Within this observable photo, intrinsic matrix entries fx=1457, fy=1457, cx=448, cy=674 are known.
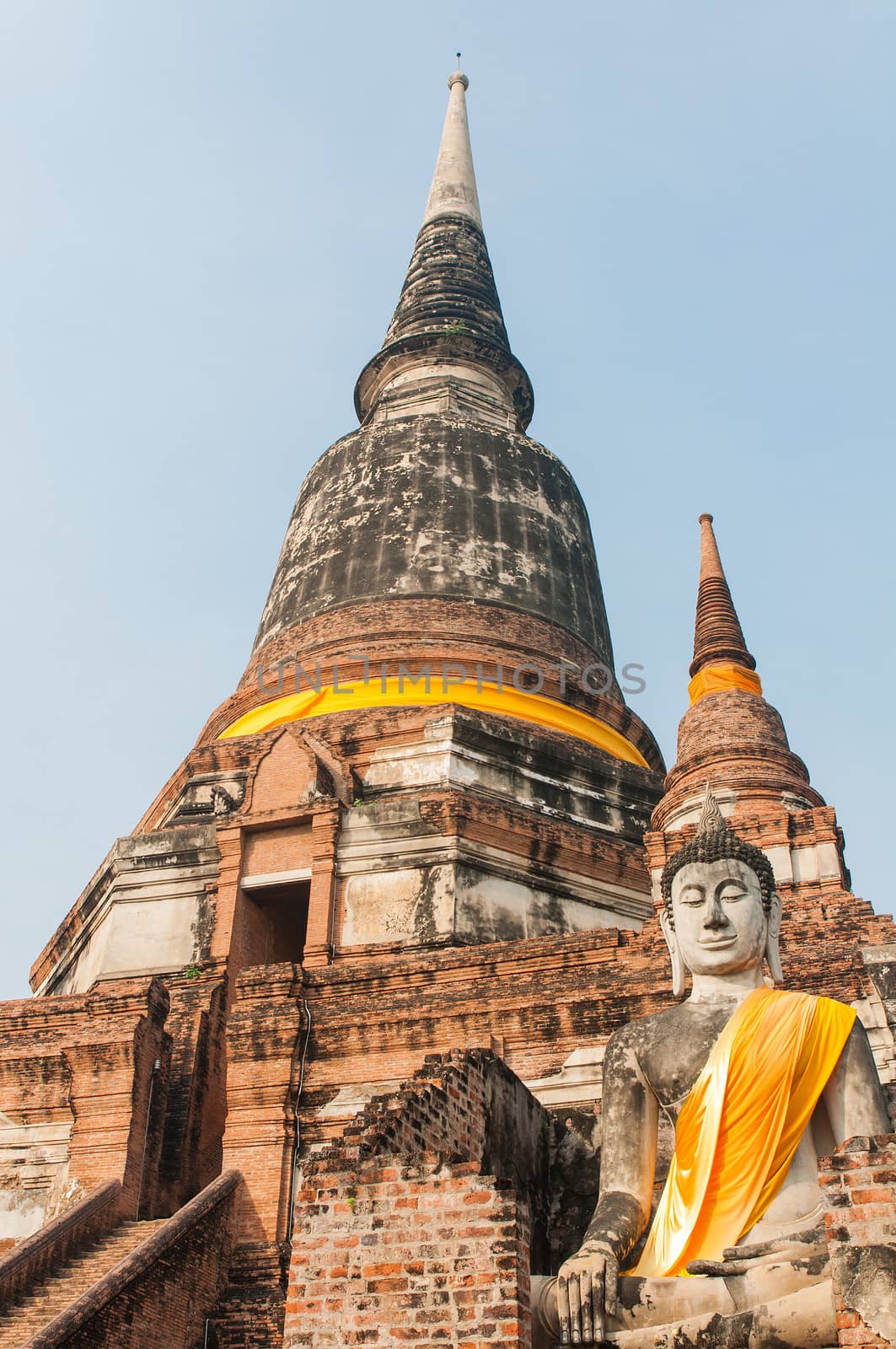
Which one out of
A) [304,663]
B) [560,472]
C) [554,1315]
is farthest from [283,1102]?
[560,472]

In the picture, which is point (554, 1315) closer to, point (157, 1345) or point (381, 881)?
point (157, 1345)

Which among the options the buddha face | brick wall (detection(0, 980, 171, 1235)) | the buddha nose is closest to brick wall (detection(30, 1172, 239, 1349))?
brick wall (detection(0, 980, 171, 1235))

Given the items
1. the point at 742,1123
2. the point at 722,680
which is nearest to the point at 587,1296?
the point at 742,1123

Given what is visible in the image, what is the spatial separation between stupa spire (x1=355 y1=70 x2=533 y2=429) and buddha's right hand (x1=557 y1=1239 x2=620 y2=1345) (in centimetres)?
1835

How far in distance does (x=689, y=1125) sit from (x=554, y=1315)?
991 millimetres

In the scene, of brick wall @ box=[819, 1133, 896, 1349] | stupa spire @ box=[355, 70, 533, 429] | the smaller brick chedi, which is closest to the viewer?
brick wall @ box=[819, 1133, 896, 1349]

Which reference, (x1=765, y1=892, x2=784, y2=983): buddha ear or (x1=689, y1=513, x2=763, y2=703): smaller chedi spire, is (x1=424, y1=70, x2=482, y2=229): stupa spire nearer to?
(x1=689, y1=513, x2=763, y2=703): smaller chedi spire

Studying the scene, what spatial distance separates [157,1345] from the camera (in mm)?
9000

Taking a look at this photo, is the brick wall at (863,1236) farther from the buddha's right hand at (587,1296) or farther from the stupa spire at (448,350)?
the stupa spire at (448,350)

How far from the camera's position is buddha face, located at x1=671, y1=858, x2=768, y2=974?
689cm

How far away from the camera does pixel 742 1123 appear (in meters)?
6.14

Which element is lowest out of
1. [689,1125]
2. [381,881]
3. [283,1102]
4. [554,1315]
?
[554,1315]

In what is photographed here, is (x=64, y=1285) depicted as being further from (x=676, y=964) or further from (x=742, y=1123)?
(x=742, y=1123)

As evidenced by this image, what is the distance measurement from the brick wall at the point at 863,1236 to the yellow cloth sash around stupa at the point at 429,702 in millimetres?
12357
